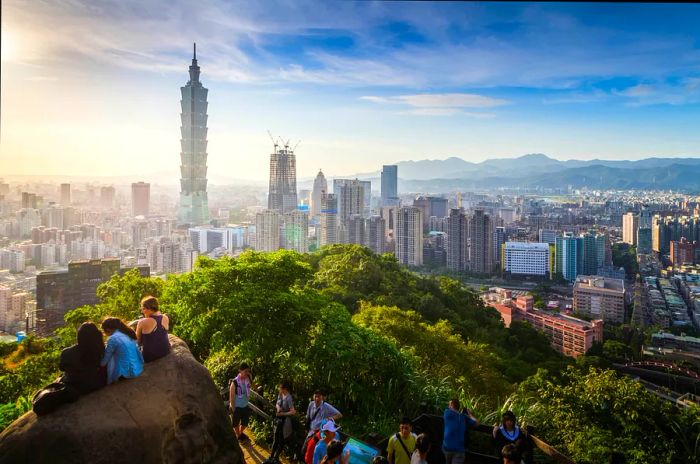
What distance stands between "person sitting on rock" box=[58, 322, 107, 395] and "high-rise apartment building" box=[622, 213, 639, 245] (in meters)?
39.3

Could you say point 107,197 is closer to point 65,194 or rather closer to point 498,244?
point 65,194

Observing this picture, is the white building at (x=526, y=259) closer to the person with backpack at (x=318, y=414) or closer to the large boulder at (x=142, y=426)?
the person with backpack at (x=318, y=414)

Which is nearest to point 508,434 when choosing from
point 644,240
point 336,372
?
point 336,372

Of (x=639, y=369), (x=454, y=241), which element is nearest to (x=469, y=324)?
(x=639, y=369)

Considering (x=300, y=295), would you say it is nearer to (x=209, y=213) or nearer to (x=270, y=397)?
(x=270, y=397)

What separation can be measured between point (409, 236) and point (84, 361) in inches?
1272

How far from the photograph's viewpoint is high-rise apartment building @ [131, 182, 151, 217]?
3778 centimetres

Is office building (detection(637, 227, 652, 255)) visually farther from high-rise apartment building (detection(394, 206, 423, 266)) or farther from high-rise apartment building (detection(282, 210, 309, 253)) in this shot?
high-rise apartment building (detection(282, 210, 309, 253))

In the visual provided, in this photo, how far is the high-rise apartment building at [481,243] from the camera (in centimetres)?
3278

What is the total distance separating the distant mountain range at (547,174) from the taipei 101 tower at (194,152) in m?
28.6

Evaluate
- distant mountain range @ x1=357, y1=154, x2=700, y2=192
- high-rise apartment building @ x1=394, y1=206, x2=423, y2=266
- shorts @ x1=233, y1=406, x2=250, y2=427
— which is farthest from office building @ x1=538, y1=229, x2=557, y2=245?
shorts @ x1=233, y1=406, x2=250, y2=427

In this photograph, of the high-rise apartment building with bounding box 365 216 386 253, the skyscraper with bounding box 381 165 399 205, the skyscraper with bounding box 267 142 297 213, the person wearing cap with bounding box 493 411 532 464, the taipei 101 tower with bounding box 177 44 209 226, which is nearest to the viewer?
the person wearing cap with bounding box 493 411 532 464

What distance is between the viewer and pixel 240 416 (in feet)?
9.25

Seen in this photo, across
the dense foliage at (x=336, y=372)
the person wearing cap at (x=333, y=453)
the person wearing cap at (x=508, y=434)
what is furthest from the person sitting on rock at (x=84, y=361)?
the person wearing cap at (x=508, y=434)
